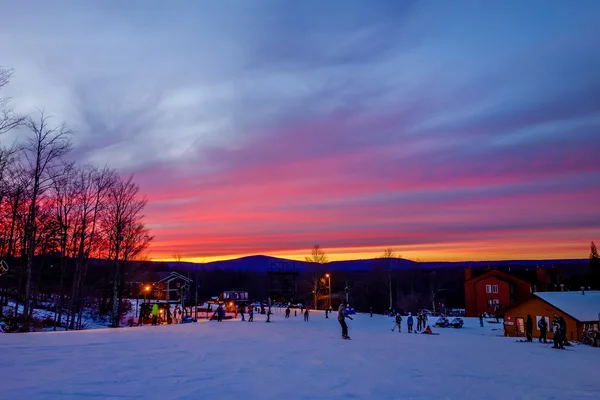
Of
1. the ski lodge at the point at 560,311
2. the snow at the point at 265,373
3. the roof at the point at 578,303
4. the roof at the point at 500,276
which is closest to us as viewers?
the snow at the point at 265,373

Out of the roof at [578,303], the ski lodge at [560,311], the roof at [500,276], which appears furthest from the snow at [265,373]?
the roof at [500,276]

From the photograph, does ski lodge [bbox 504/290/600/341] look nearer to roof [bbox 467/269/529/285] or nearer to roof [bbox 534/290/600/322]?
roof [bbox 534/290/600/322]

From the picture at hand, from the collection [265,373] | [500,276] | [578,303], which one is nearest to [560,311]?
[578,303]

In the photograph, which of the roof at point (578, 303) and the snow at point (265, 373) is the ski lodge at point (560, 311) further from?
the snow at point (265, 373)

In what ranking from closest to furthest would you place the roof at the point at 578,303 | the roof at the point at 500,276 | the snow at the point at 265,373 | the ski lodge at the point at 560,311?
1. the snow at the point at 265,373
2. the ski lodge at the point at 560,311
3. the roof at the point at 578,303
4. the roof at the point at 500,276

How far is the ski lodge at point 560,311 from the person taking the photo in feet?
102

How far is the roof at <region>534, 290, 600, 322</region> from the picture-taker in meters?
31.6

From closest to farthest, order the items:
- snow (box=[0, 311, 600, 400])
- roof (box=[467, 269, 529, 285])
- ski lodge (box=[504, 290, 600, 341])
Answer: snow (box=[0, 311, 600, 400]) < ski lodge (box=[504, 290, 600, 341]) < roof (box=[467, 269, 529, 285])

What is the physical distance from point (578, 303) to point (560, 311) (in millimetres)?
3113

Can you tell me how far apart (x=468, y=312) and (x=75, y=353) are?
238 ft

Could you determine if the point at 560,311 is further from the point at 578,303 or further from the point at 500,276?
the point at 500,276

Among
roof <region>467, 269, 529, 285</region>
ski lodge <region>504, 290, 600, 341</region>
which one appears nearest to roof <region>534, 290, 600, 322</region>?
ski lodge <region>504, 290, 600, 341</region>

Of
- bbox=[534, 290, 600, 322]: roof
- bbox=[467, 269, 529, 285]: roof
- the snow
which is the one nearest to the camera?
the snow

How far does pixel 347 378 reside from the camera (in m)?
11.1
